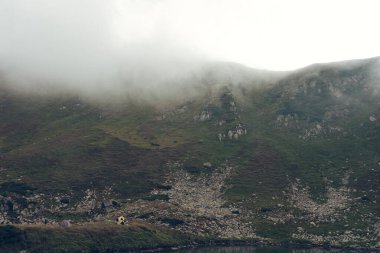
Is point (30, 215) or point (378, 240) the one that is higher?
point (30, 215)

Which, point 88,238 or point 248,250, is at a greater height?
point 88,238

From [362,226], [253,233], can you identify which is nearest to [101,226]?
[253,233]

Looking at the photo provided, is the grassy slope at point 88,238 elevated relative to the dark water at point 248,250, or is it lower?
elevated

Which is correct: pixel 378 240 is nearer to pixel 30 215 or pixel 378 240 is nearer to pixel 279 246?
pixel 279 246

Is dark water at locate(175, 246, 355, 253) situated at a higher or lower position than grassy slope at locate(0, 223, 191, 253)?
lower

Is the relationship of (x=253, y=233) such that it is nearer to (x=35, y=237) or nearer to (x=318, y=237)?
(x=318, y=237)

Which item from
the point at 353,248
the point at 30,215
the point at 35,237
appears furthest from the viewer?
the point at 30,215

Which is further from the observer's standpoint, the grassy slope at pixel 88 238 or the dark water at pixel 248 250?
the dark water at pixel 248 250

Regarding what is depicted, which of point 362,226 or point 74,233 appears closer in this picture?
point 74,233

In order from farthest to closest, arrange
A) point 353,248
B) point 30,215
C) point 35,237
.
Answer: point 30,215, point 353,248, point 35,237

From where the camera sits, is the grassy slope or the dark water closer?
the grassy slope

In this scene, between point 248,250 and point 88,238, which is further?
point 248,250
